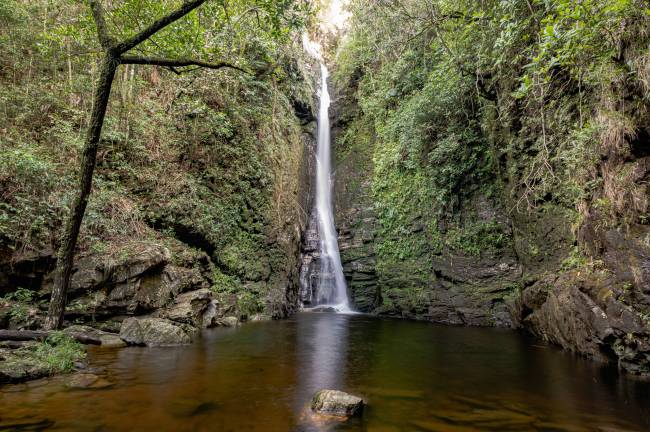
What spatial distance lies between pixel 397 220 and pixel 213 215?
7.14 metres

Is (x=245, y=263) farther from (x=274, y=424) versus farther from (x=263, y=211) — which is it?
(x=274, y=424)

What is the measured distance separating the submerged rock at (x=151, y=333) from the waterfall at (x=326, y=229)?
7.64 m

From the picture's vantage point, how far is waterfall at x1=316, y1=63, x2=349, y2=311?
14.5 meters

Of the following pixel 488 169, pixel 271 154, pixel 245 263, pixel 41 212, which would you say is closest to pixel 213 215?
pixel 245 263

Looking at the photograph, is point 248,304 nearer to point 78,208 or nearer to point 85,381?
point 78,208

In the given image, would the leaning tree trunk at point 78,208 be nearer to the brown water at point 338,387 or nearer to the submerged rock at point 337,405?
the brown water at point 338,387

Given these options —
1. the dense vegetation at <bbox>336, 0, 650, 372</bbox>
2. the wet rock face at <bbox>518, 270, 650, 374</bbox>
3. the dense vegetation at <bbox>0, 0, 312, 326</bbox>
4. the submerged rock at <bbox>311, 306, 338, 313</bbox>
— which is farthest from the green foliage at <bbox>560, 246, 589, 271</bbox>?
the submerged rock at <bbox>311, 306, 338, 313</bbox>

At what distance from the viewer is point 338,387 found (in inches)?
198

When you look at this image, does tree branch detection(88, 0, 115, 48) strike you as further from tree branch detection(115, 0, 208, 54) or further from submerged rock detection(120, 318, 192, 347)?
submerged rock detection(120, 318, 192, 347)

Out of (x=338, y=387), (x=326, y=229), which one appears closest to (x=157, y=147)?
(x=326, y=229)

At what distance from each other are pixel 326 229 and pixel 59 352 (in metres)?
12.2

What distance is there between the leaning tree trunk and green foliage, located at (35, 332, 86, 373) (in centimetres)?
36

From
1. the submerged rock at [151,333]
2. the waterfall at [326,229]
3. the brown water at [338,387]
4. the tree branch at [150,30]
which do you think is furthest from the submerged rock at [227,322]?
the tree branch at [150,30]

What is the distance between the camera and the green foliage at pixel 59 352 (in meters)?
4.72
